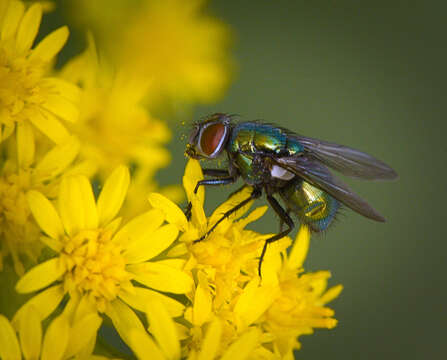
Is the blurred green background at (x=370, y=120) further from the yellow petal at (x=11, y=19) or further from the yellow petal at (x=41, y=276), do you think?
the yellow petal at (x=41, y=276)

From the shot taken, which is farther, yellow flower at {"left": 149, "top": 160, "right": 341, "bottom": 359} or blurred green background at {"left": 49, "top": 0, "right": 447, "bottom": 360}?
blurred green background at {"left": 49, "top": 0, "right": 447, "bottom": 360}

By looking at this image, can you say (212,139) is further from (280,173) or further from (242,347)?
(242,347)

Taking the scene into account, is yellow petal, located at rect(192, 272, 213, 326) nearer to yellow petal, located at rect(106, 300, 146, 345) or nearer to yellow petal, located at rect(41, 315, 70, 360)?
yellow petal, located at rect(106, 300, 146, 345)

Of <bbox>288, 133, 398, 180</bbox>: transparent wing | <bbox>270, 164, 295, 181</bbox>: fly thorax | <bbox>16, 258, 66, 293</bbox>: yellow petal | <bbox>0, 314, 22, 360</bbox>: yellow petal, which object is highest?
<bbox>288, 133, 398, 180</bbox>: transparent wing

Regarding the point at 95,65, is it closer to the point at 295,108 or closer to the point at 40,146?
the point at 40,146

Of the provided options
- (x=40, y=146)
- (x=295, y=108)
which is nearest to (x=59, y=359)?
(x=40, y=146)

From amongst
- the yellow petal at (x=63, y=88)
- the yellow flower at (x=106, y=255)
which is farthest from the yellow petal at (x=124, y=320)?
the yellow petal at (x=63, y=88)

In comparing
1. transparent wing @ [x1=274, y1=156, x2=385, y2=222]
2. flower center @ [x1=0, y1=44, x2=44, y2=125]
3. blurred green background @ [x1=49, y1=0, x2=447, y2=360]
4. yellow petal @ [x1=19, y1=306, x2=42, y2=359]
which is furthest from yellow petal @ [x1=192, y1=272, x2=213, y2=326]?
blurred green background @ [x1=49, y1=0, x2=447, y2=360]
